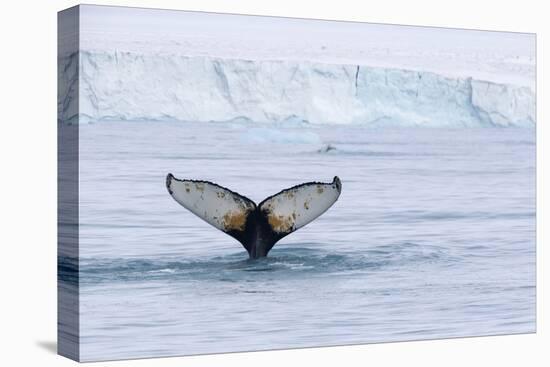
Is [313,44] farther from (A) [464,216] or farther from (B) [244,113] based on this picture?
(A) [464,216]

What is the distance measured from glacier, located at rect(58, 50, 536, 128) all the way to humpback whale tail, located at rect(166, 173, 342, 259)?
778 mm

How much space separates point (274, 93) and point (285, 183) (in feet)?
3.39

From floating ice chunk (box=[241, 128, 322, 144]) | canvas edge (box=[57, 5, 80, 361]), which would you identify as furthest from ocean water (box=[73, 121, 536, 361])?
canvas edge (box=[57, 5, 80, 361])

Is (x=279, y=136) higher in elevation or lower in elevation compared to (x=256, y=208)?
higher

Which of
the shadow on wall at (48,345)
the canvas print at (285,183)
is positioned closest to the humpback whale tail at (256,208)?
the canvas print at (285,183)

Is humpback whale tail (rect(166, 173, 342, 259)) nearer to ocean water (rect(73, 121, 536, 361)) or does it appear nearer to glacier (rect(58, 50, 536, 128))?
ocean water (rect(73, 121, 536, 361))

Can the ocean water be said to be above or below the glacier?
below

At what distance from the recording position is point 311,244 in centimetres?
1775

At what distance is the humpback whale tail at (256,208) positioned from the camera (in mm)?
17109

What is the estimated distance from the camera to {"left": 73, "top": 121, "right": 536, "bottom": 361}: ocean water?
653 inches

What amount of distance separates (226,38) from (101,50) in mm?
1573

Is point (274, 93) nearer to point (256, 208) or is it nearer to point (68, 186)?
point (256, 208)

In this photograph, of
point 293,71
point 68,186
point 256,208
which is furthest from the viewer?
point 293,71

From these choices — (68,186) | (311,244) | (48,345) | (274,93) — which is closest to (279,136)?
(274,93)
